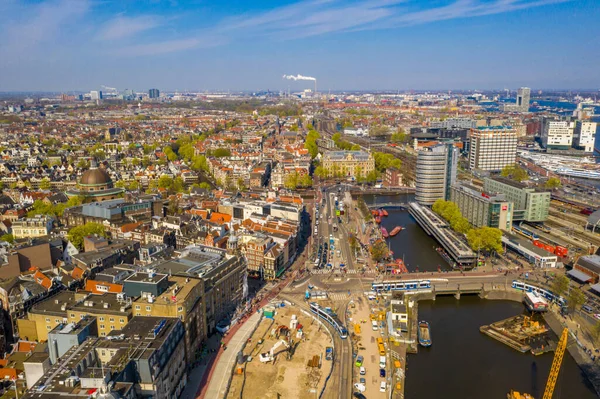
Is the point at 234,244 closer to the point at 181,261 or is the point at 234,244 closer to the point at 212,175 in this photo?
the point at 181,261

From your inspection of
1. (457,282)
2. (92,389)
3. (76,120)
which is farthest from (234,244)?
(76,120)

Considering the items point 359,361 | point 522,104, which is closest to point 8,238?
point 359,361

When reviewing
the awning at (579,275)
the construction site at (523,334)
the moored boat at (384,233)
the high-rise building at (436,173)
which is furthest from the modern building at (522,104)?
the construction site at (523,334)

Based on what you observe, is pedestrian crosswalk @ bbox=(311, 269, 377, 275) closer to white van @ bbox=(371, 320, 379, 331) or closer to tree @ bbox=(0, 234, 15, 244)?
white van @ bbox=(371, 320, 379, 331)

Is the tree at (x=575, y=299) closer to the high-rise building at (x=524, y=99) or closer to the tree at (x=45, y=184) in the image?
the tree at (x=45, y=184)

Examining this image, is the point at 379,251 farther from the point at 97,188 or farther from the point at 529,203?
the point at 97,188

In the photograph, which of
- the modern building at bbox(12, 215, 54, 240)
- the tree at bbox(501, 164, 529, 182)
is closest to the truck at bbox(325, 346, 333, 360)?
the modern building at bbox(12, 215, 54, 240)
